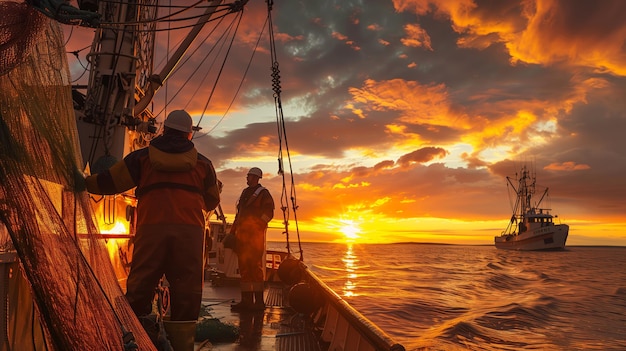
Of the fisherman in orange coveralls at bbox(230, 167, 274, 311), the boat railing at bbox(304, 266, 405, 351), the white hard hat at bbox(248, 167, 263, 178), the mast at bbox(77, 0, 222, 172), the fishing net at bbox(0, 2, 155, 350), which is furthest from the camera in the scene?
the mast at bbox(77, 0, 222, 172)

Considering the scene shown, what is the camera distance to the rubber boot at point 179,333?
10.7ft

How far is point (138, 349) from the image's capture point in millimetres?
2361

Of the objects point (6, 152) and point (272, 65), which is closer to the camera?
point (6, 152)

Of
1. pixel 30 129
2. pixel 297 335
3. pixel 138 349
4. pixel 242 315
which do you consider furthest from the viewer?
pixel 242 315

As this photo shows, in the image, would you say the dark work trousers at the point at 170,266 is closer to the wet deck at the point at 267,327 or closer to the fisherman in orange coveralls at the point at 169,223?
the fisherman in orange coveralls at the point at 169,223

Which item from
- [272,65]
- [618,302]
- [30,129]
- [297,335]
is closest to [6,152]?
[30,129]

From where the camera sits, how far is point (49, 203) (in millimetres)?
2121

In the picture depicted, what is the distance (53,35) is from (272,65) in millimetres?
7963

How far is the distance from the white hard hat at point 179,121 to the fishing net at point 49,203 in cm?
81

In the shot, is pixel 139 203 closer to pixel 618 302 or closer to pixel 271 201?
pixel 271 201

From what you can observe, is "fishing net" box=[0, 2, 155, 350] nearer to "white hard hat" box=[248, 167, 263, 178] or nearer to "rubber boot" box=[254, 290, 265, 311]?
"white hard hat" box=[248, 167, 263, 178]

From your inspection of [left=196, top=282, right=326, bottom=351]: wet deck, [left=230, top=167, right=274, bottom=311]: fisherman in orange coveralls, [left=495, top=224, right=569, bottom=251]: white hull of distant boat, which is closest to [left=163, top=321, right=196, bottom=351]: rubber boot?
[left=196, top=282, right=326, bottom=351]: wet deck

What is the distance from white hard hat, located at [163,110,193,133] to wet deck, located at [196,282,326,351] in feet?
7.88

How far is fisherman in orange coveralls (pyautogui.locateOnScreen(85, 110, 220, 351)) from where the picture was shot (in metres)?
3.13
